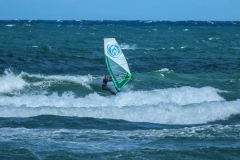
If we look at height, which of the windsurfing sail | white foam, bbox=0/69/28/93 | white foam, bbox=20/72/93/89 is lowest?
white foam, bbox=20/72/93/89

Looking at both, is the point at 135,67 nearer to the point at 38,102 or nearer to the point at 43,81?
the point at 43,81

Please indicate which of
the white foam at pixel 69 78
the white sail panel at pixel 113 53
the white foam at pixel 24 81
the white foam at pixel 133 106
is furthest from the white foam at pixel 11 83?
the white sail panel at pixel 113 53

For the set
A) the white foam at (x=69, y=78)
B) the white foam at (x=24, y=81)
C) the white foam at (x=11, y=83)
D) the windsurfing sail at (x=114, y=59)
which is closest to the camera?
the windsurfing sail at (x=114, y=59)

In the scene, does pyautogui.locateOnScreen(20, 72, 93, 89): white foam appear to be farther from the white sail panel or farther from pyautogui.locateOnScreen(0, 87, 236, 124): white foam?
the white sail panel

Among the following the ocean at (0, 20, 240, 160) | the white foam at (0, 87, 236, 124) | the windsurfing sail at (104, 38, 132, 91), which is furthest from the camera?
the windsurfing sail at (104, 38, 132, 91)

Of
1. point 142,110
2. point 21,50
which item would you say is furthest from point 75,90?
point 21,50

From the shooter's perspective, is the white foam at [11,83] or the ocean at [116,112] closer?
the ocean at [116,112]

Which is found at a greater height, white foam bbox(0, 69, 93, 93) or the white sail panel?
the white sail panel

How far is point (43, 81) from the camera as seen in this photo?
89.6 feet

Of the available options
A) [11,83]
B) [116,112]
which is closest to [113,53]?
[116,112]

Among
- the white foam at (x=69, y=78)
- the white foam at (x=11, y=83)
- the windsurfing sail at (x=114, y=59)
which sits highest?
the windsurfing sail at (x=114, y=59)

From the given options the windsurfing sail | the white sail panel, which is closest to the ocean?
the windsurfing sail

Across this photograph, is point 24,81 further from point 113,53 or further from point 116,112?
point 116,112

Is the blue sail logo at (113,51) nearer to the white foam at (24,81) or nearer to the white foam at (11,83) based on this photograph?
the white foam at (24,81)
